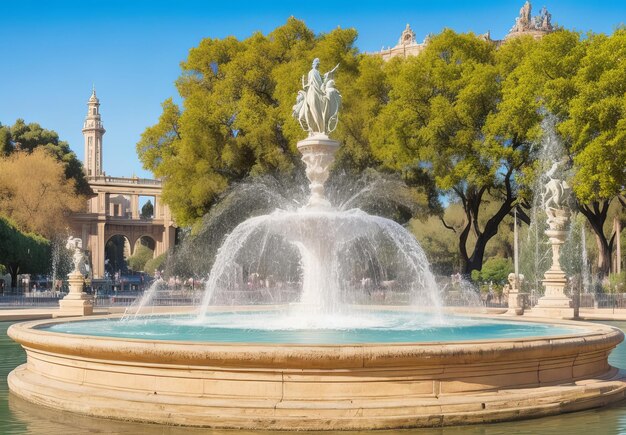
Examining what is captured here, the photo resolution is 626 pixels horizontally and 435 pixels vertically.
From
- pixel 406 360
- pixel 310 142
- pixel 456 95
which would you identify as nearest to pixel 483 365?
pixel 406 360

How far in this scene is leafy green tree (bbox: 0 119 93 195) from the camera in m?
64.4

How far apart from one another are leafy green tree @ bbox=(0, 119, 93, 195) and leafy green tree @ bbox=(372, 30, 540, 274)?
35.5 meters

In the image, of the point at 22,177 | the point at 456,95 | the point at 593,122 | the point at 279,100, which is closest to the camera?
the point at 593,122

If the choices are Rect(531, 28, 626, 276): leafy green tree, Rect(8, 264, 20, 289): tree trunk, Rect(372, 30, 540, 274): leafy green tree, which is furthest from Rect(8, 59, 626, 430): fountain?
Rect(8, 264, 20, 289): tree trunk

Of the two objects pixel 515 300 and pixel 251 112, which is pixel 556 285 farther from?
pixel 251 112

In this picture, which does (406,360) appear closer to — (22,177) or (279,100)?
(279,100)

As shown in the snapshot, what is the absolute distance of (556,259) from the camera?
918 inches

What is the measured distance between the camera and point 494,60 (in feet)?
120

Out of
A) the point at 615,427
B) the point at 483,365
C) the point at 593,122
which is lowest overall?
the point at 615,427

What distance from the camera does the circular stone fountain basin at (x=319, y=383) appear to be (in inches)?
343

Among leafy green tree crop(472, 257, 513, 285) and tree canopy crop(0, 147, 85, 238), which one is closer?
leafy green tree crop(472, 257, 513, 285)

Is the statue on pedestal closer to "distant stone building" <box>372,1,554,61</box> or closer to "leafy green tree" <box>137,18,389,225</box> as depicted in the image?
"leafy green tree" <box>137,18,389,225</box>

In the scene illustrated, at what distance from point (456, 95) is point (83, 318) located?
74.0 ft

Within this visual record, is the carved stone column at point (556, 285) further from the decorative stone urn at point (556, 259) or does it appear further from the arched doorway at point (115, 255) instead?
the arched doorway at point (115, 255)
